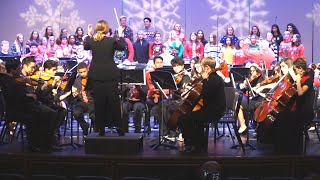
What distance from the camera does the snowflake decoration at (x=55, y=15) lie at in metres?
14.6

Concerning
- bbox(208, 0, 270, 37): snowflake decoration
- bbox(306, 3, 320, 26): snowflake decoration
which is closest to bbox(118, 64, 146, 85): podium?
bbox(208, 0, 270, 37): snowflake decoration

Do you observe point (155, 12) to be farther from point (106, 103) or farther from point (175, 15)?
point (106, 103)

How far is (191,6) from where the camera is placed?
1436cm

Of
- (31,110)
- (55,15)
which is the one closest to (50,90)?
(31,110)

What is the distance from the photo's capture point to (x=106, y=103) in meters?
6.55

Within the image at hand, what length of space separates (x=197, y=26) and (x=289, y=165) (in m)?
8.51

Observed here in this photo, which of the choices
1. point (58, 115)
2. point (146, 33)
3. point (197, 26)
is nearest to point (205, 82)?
point (58, 115)

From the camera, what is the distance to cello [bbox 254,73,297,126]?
251 inches

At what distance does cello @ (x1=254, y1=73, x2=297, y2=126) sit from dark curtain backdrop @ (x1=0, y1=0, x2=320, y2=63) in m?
Result: 7.44

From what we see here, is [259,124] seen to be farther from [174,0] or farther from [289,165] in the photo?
[174,0]

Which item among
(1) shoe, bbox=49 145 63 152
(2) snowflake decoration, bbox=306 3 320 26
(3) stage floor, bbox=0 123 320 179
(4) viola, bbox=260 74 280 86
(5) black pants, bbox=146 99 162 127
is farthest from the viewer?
(2) snowflake decoration, bbox=306 3 320 26

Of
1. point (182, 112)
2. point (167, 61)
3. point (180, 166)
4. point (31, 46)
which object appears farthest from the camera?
point (31, 46)

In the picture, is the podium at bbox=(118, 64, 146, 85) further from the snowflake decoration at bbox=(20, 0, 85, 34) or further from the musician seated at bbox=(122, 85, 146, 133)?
the snowflake decoration at bbox=(20, 0, 85, 34)

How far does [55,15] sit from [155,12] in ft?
9.41
